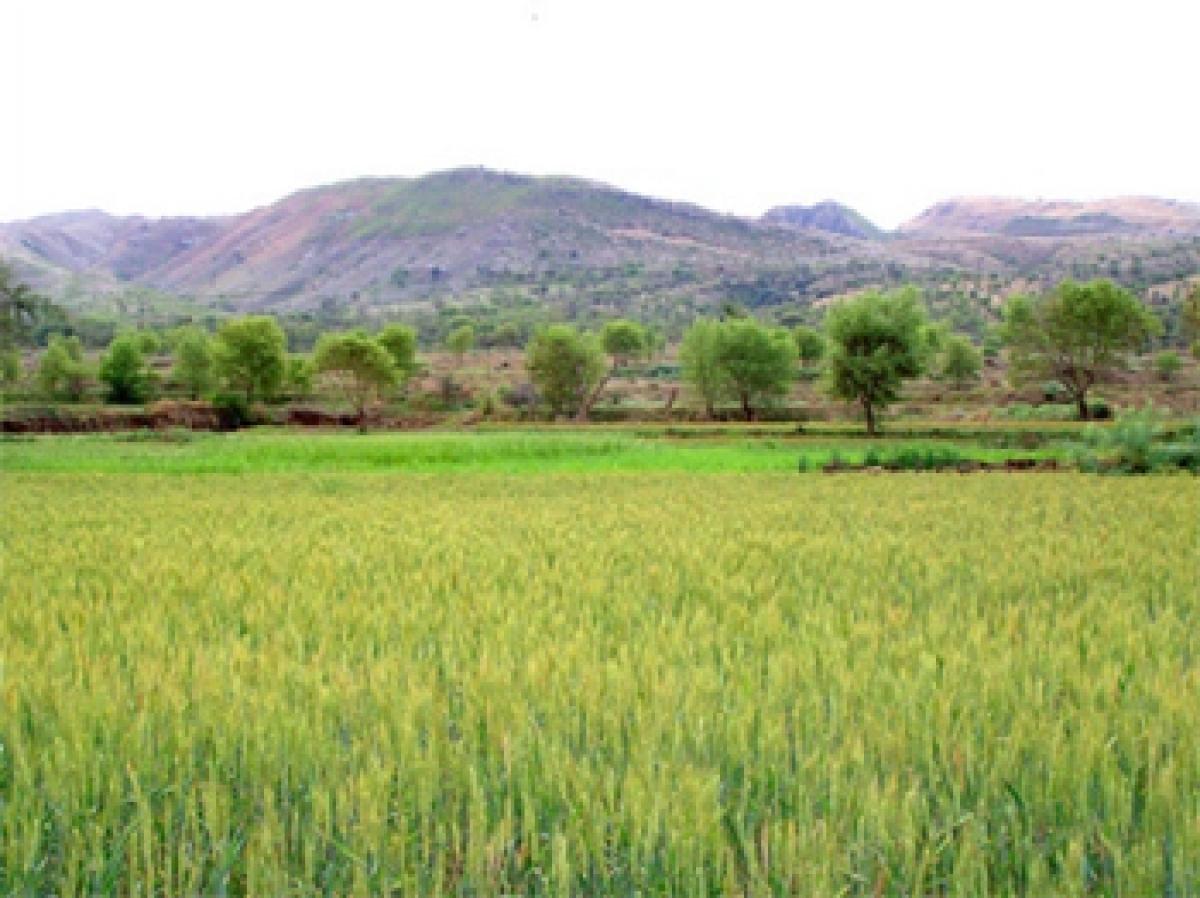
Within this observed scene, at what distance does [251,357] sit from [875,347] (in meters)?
49.4

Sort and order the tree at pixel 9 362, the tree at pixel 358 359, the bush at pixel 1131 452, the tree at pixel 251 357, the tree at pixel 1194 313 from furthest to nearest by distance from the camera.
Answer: the tree at pixel 251 357 → the tree at pixel 358 359 → the tree at pixel 1194 313 → the tree at pixel 9 362 → the bush at pixel 1131 452

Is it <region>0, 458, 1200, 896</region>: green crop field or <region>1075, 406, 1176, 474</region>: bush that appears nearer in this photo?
<region>0, 458, 1200, 896</region>: green crop field

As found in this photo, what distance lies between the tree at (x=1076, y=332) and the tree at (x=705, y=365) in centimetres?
2289

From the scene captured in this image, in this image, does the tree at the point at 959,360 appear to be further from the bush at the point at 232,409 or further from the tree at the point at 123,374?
the tree at the point at 123,374

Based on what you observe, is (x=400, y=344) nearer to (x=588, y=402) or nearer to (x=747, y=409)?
(x=588, y=402)

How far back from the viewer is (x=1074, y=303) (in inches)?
2682

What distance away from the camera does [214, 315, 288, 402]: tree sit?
245ft

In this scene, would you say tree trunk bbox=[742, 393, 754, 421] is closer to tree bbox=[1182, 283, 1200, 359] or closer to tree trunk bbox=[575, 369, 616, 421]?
tree trunk bbox=[575, 369, 616, 421]

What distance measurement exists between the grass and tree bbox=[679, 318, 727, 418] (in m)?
30.0

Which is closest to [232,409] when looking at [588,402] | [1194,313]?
[588,402]

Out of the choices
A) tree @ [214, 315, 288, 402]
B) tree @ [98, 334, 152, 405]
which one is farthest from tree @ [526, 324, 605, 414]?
tree @ [98, 334, 152, 405]

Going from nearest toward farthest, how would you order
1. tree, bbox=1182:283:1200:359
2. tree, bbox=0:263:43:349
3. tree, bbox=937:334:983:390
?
tree, bbox=0:263:43:349 < tree, bbox=1182:283:1200:359 < tree, bbox=937:334:983:390

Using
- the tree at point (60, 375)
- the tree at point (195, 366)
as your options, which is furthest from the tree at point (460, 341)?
the tree at point (60, 375)

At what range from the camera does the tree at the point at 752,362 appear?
76.8m
